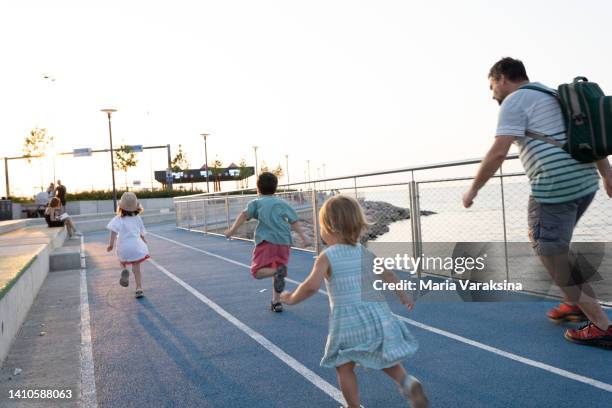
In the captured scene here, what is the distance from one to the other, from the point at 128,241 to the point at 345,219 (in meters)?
5.59

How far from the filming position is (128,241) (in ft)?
26.6

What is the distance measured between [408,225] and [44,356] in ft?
17.0

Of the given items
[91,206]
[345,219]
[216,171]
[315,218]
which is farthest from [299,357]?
[216,171]

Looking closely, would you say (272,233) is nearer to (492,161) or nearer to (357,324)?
(492,161)

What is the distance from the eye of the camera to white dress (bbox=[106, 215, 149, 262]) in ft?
26.5

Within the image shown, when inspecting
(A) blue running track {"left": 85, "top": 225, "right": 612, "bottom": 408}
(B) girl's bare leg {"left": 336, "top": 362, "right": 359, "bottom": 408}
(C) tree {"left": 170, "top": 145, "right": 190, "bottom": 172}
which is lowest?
(A) blue running track {"left": 85, "top": 225, "right": 612, "bottom": 408}

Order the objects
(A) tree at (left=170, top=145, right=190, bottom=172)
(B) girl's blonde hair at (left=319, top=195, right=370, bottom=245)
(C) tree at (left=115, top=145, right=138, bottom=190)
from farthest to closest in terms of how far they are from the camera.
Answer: (A) tree at (left=170, top=145, right=190, bottom=172) → (C) tree at (left=115, top=145, right=138, bottom=190) → (B) girl's blonde hair at (left=319, top=195, right=370, bottom=245)

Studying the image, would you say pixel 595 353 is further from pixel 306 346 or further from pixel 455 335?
pixel 306 346

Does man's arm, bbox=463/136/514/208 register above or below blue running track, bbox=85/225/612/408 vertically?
above

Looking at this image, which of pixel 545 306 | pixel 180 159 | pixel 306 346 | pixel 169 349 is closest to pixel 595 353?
pixel 545 306

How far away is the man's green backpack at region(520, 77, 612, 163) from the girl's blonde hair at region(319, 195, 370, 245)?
164 centimetres

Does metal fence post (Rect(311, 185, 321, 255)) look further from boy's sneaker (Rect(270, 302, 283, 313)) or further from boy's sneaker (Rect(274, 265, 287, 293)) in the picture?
boy's sneaker (Rect(274, 265, 287, 293))

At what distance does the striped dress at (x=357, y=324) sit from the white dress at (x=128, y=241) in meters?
5.43

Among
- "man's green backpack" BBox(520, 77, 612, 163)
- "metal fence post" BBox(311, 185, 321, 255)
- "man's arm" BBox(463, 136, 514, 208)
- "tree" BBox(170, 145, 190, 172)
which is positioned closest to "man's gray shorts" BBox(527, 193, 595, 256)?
"man's green backpack" BBox(520, 77, 612, 163)
